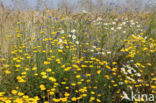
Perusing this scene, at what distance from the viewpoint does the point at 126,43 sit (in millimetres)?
3256

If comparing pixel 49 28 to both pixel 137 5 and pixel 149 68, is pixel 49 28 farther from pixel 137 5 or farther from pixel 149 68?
pixel 137 5

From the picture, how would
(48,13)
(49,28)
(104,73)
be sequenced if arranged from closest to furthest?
1. (104,73)
2. (49,28)
3. (48,13)

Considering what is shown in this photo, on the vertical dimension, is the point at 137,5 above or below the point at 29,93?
above

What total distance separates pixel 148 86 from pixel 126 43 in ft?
2.90

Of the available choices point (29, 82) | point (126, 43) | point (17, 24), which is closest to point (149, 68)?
point (126, 43)

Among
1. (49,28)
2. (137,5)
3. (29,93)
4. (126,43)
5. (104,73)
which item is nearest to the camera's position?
(29,93)

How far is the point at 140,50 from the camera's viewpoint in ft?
10.2

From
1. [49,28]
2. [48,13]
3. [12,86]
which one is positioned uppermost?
[48,13]

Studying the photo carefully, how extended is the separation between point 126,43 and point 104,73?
0.94 meters

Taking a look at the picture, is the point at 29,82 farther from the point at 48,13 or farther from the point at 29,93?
the point at 48,13

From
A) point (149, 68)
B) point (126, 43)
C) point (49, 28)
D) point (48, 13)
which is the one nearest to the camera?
point (149, 68)

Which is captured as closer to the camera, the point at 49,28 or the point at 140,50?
the point at 140,50

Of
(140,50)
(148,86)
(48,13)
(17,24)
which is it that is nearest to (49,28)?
(48,13)

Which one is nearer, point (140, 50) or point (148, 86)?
point (148, 86)
